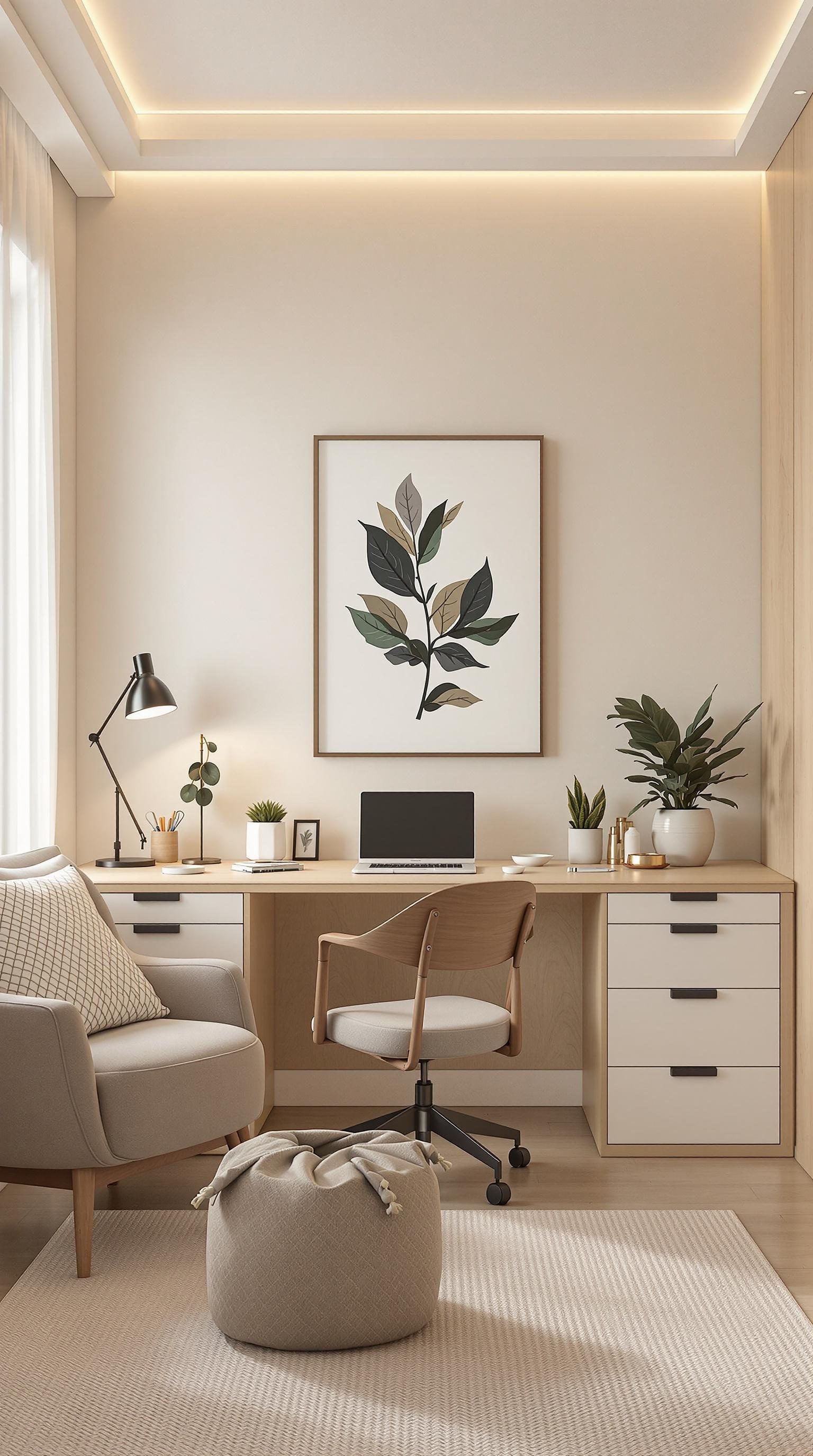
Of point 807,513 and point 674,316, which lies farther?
point 674,316

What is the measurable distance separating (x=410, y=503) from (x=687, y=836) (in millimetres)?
1408

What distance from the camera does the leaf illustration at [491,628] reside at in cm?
384

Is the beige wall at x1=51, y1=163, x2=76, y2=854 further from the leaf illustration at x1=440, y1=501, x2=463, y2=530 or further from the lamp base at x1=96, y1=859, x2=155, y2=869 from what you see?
the leaf illustration at x1=440, y1=501, x2=463, y2=530

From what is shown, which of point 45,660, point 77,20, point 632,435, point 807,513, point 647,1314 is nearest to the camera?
point 647,1314

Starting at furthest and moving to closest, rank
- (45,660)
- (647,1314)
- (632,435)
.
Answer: (632,435)
(45,660)
(647,1314)

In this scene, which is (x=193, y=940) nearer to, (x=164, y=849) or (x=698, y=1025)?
(x=164, y=849)

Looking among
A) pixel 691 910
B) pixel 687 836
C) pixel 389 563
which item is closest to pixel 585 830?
pixel 687 836

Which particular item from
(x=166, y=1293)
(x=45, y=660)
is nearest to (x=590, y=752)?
(x=45, y=660)

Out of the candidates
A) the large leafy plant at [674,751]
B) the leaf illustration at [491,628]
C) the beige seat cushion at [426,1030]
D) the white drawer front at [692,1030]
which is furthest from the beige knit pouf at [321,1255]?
the leaf illustration at [491,628]

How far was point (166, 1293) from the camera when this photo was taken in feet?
8.02

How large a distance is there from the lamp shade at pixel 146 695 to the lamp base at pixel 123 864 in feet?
1.48

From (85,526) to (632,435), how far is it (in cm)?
185

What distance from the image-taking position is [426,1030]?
295 centimetres

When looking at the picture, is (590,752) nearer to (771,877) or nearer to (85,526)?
(771,877)
